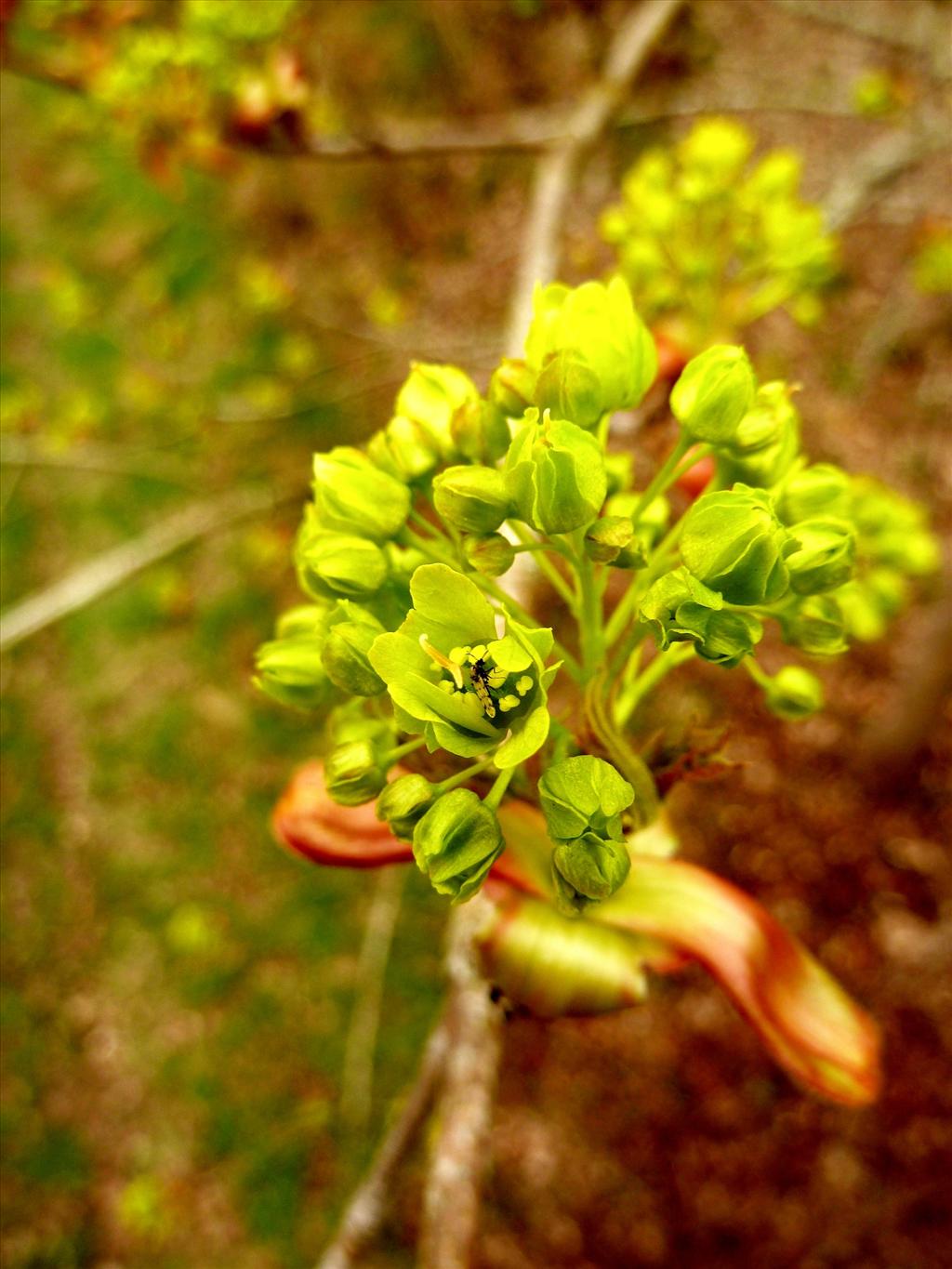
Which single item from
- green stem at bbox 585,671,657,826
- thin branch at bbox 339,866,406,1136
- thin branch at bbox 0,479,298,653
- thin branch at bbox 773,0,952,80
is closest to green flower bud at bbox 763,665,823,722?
green stem at bbox 585,671,657,826

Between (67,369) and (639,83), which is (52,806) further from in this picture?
(639,83)

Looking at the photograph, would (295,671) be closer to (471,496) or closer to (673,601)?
(471,496)

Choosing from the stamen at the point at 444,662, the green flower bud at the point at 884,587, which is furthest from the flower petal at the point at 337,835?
the green flower bud at the point at 884,587

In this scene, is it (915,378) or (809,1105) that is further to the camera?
(915,378)

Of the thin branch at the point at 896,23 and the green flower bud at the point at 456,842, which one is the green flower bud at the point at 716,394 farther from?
the thin branch at the point at 896,23

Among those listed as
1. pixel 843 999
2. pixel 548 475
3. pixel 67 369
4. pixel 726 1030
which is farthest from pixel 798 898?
pixel 67 369

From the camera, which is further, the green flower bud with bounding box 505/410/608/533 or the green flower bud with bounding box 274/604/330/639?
the green flower bud with bounding box 274/604/330/639

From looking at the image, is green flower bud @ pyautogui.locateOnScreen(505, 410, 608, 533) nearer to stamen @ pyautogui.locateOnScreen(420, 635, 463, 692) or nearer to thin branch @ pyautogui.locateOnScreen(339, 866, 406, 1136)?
stamen @ pyautogui.locateOnScreen(420, 635, 463, 692)

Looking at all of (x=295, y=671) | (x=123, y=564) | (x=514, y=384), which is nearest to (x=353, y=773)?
(x=295, y=671)
